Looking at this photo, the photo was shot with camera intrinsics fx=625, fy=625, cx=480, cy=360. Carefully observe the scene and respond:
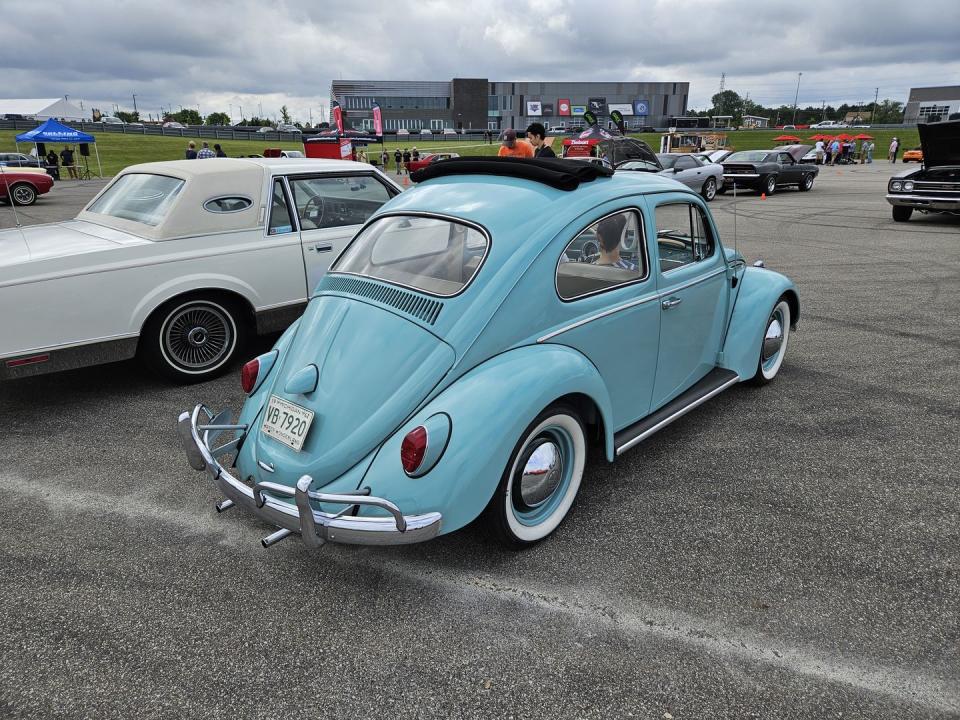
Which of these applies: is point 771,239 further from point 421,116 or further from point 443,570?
point 421,116

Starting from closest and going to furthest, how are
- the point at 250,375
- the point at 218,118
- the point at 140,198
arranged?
the point at 250,375 < the point at 140,198 < the point at 218,118

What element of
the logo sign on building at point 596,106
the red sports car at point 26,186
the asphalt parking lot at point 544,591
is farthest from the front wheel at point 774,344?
the logo sign on building at point 596,106

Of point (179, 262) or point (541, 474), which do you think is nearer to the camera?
point (541, 474)

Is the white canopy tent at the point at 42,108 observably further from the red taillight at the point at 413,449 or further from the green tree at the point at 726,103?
the green tree at the point at 726,103

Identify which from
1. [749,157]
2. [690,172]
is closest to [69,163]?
[690,172]

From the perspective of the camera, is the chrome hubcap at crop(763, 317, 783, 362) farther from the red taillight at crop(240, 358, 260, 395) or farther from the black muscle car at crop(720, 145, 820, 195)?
the black muscle car at crop(720, 145, 820, 195)

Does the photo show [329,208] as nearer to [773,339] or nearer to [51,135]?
[773,339]

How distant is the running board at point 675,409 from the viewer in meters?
3.41

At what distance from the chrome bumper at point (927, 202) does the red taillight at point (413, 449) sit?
14.1 m

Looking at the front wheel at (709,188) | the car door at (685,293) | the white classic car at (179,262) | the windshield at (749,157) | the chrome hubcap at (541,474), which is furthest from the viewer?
the windshield at (749,157)

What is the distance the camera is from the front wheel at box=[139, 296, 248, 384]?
4.87 metres

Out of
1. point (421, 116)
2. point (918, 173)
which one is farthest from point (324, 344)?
point (421, 116)

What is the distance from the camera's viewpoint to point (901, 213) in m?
13.7

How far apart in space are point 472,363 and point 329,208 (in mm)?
3546
